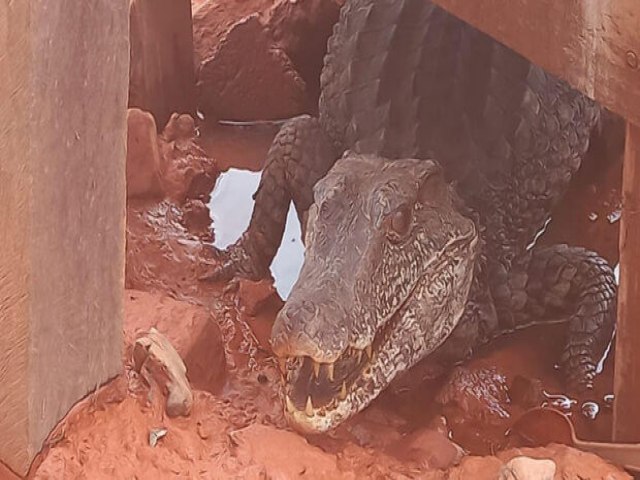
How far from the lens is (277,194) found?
3.35m

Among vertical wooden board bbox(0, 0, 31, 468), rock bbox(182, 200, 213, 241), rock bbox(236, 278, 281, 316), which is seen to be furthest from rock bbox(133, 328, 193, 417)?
rock bbox(182, 200, 213, 241)

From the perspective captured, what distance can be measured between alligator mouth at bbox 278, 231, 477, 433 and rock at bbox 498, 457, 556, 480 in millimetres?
455

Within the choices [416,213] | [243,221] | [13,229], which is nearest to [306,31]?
[243,221]

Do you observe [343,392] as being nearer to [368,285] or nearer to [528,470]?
[368,285]

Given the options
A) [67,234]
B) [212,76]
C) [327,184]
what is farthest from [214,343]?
[212,76]

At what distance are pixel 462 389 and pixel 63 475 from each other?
114 cm

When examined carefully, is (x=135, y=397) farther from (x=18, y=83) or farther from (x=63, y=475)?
(x=18, y=83)

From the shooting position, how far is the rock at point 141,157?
341 cm

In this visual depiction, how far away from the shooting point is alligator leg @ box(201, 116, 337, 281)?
329cm

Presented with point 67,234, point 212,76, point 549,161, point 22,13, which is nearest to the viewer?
point 22,13

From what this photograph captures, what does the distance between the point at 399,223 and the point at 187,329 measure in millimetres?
490

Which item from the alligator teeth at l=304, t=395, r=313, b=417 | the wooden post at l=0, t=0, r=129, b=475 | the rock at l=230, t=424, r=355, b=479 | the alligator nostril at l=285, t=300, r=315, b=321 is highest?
the wooden post at l=0, t=0, r=129, b=475

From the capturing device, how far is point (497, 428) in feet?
8.80

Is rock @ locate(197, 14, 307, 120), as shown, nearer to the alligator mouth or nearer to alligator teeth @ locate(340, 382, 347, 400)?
the alligator mouth
